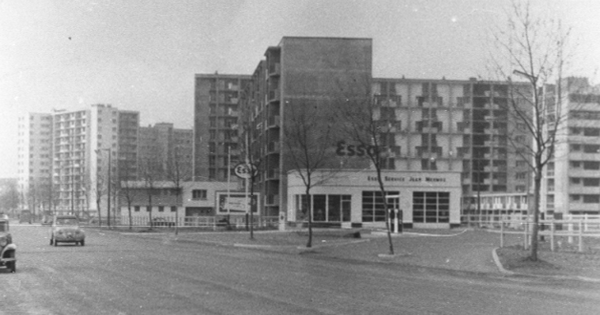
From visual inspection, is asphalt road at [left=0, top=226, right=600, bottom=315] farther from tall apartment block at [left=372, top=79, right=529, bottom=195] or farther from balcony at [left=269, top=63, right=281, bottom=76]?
tall apartment block at [left=372, top=79, right=529, bottom=195]

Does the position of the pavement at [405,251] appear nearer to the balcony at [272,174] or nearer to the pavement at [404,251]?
the pavement at [404,251]

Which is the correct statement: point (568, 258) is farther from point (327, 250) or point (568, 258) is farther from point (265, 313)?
point (265, 313)

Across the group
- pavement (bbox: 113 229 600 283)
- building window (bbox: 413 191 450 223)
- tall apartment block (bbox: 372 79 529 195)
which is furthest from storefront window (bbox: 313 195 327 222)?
tall apartment block (bbox: 372 79 529 195)

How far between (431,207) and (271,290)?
43.1 m

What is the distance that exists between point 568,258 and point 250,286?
12654 mm

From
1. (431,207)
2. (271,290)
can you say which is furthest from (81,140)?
(271,290)

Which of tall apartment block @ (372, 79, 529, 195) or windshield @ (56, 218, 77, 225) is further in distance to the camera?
tall apartment block @ (372, 79, 529, 195)

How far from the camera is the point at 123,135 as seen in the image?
6033 inches

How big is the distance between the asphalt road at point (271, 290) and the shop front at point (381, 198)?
33.0 meters

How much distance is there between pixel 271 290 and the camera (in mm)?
14531

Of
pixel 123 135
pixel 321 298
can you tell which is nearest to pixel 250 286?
pixel 321 298

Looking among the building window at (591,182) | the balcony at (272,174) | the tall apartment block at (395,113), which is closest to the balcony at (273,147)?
the tall apartment block at (395,113)

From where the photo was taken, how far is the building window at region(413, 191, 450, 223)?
184 feet

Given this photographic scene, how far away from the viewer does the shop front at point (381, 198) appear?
55500 millimetres
